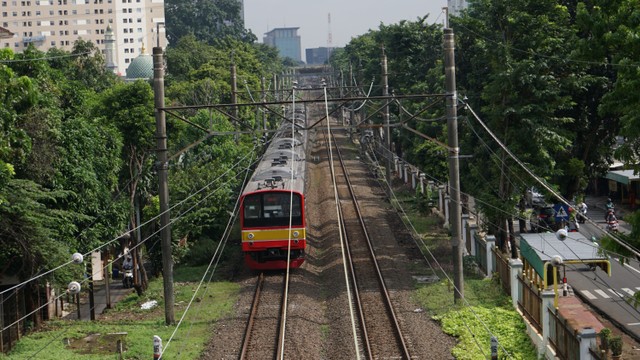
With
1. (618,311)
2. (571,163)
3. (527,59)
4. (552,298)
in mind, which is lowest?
(618,311)

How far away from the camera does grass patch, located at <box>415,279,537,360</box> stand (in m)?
15.9

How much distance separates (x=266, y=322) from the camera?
18.4 metres

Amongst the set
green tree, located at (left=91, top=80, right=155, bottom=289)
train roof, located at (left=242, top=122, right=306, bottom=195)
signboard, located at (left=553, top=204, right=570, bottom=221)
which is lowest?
signboard, located at (left=553, top=204, right=570, bottom=221)

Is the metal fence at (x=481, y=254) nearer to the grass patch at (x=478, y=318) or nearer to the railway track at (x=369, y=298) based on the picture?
the grass patch at (x=478, y=318)

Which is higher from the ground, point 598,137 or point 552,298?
point 598,137

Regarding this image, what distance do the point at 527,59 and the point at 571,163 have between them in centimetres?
319

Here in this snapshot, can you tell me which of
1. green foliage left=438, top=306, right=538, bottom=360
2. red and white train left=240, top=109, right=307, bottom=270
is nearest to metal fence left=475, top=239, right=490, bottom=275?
green foliage left=438, top=306, right=538, bottom=360

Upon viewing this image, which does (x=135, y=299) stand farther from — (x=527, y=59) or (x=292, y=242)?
(x=527, y=59)

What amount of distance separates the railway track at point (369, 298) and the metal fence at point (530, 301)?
2.55 meters

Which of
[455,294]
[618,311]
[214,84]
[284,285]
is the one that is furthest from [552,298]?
[214,84]

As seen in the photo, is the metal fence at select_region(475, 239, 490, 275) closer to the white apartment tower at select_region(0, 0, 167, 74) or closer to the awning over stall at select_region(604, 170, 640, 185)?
the awning over stall at select_region(604, 170, 640, 185)

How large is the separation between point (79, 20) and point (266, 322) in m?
114

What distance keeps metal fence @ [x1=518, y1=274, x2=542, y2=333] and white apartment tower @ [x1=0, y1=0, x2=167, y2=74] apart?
362 feet

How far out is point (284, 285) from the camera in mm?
21922
